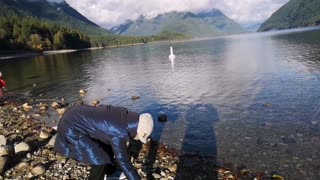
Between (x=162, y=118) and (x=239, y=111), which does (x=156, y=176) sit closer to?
(x=162, y=118)

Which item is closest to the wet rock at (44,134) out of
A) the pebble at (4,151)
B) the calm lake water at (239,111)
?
the pebble at (4,151)

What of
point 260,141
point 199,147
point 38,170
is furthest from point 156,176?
point 260,141

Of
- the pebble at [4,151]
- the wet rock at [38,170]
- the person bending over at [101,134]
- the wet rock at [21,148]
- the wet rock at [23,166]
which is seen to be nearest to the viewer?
the person bending over at [101,134]

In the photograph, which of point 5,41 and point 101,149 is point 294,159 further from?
point 5,41

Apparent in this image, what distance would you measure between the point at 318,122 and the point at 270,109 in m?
3.86

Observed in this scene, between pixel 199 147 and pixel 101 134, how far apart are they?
30.2 ft

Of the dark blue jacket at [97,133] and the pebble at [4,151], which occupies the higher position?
the dark blue jacket at [97,133]

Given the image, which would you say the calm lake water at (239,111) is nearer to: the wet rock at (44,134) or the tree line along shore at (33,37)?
the wet rock at (44,134)

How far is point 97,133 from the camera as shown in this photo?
7.48 meters

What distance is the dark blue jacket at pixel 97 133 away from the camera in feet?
23.2

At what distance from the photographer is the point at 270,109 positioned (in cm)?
2155

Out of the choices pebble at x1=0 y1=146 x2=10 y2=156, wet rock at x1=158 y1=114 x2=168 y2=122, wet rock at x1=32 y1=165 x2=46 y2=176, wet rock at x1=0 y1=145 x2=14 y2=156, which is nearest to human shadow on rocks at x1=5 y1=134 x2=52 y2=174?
wet rock at x1=0 y1=145 x2=14 y2=156

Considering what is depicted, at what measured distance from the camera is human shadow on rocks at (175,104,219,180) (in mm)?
12759

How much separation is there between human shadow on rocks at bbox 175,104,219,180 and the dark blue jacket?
16.7ft
